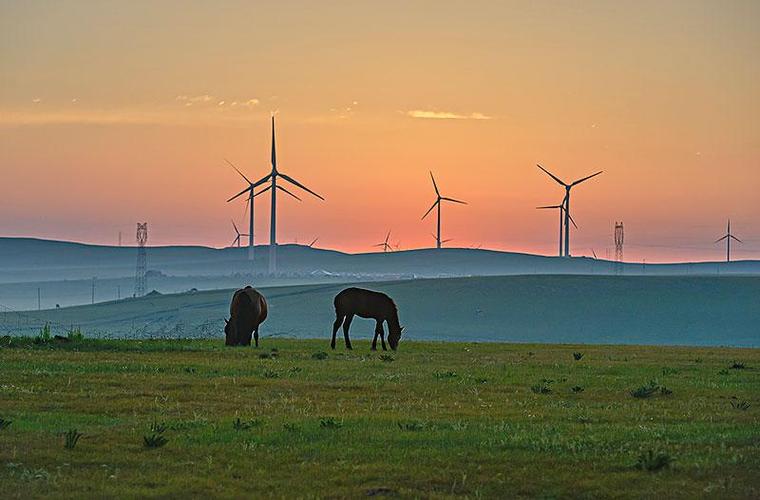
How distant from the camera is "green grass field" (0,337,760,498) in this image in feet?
50.5

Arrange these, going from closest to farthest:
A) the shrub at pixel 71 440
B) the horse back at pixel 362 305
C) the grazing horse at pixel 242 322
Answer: the shrub at pixel 71 440 → the grazing horse at pixel 242 322 → the horse back at pixel 362 305

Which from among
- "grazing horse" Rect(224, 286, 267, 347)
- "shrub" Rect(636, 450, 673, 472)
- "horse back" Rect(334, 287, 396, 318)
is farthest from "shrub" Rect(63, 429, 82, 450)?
"horse back" Rect(334, 287, 396, 318)

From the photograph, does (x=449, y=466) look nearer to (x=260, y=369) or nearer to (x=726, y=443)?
(x=726, y=443)

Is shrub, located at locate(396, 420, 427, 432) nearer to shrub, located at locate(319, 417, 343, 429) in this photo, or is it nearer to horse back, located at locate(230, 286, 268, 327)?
shrub, located at locate(319, 417, 343, 429)

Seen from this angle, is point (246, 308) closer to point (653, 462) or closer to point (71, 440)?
point (71, 440)

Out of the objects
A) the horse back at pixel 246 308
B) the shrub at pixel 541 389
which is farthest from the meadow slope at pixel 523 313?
the shrub at pixel 541 389

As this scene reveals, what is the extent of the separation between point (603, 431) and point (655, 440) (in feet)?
3.83

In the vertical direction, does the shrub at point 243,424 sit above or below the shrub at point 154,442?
above

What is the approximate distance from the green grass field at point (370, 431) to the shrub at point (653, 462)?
0.08ft

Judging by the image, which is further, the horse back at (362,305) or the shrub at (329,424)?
the horse back at (362,305)

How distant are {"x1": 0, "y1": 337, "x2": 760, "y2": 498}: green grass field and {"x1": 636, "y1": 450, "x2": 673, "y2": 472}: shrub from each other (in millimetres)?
26

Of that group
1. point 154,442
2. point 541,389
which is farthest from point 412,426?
point 541,389

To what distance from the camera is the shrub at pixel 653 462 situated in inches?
640

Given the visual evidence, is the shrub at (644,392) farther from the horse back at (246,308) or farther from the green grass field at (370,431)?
the horse back at (246,308)
